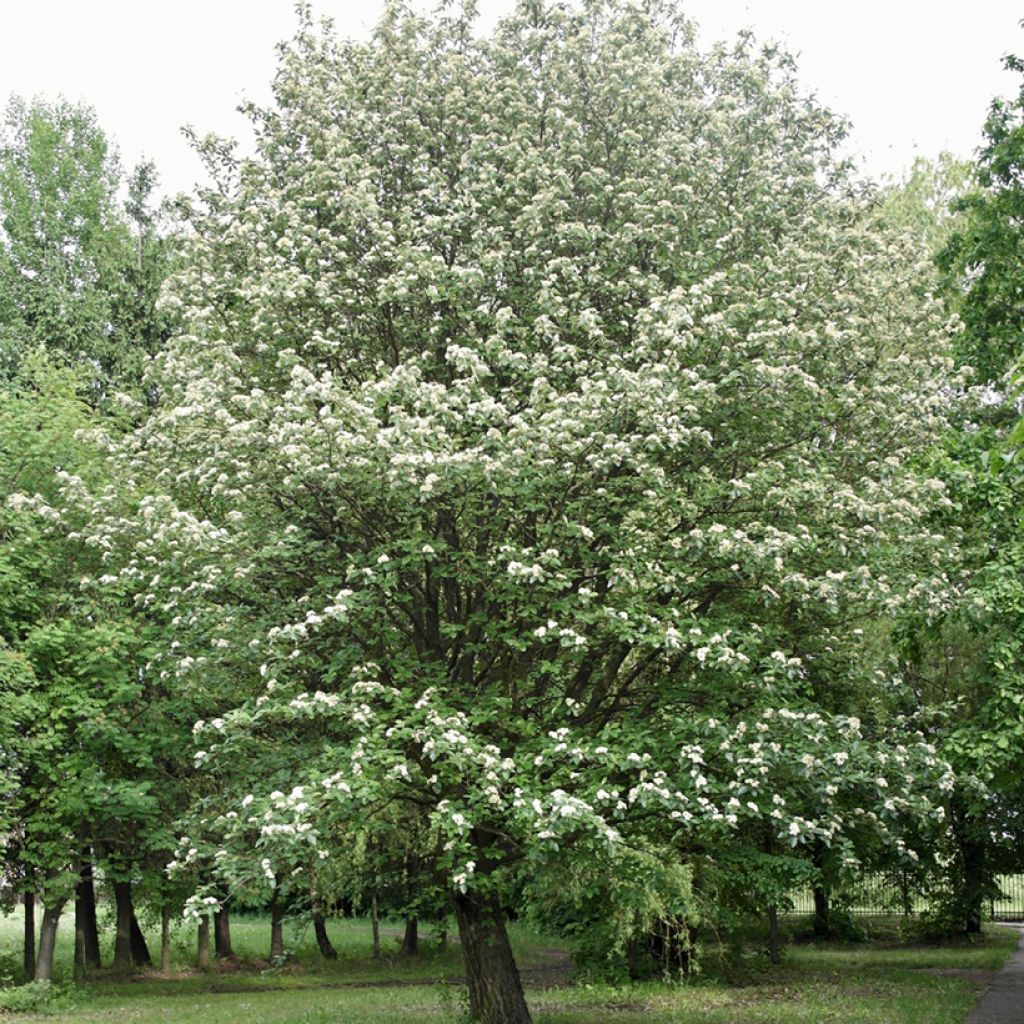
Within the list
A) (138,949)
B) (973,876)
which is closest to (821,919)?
(973,876)

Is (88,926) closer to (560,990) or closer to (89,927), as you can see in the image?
(89,927)

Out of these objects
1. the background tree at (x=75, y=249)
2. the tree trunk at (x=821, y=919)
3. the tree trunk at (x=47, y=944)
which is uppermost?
the background tree at (x=75, y=249)

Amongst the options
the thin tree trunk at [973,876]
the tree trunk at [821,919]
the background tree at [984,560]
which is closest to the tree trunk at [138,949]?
the tree trunk at [821,919]

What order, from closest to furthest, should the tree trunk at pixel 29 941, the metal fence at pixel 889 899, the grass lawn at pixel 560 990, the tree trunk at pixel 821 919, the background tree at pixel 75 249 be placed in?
the grass lawn at pixel 560 990 < the tree trunk at pixel 29 941 < the metal fence at pixel 889 899 < the tree trunk at pixel 821 919 < the background tree at pixel 75 249

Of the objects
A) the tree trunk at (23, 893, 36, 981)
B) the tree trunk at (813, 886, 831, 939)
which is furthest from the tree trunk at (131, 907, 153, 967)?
the tree trunk at (813, 886, 831, 939)

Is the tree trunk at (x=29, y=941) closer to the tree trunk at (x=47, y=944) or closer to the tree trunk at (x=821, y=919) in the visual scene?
→ the tree trunk at (x=47, y=944)

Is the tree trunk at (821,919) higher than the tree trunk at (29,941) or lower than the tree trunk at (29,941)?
lower

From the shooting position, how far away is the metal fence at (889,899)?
31587mm

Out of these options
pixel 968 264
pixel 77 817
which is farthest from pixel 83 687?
pixel 968 264

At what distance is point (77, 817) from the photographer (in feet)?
80.8

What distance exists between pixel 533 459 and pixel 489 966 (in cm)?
757

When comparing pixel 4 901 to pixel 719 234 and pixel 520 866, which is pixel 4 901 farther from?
pixel 719 234

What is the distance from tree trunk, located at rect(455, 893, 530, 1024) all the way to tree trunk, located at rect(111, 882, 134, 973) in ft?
54.9

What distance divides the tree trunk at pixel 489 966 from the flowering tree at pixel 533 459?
5 cm
